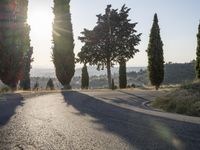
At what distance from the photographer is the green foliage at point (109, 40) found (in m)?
49.1

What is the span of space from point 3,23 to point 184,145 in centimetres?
2671

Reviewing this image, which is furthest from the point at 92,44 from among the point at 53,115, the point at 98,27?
the point at 53,115

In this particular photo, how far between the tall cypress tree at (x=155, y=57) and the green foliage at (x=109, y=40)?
2.09 meters

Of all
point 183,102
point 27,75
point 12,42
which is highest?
point 12,42

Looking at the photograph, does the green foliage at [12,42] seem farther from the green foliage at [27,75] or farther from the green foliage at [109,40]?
the green foliage at [109,40]

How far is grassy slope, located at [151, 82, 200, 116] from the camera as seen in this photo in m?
14.9

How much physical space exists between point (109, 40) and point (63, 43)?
10381 mm

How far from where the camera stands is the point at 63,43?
4031cm

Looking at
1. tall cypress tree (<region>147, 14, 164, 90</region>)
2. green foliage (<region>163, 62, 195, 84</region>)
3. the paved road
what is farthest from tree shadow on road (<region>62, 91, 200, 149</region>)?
green foliage (<region>163, 62, 195, 84</region>)

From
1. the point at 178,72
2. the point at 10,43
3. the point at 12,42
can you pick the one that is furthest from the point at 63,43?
the point at 178,72

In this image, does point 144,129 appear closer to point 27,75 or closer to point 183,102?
point 183,102

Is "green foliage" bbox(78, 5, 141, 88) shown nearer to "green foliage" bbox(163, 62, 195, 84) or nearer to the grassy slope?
the grassy slope

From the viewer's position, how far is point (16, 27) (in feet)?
108

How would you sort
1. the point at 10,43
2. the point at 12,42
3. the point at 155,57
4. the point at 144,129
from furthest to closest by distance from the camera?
the point at 155,57
the point at 12,42
the point at 10,43
the point at 144,129
